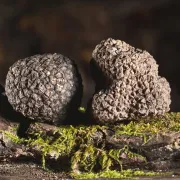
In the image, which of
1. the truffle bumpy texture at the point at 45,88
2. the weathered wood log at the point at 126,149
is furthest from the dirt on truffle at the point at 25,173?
the truffle bumpy texture at the point at 45,88

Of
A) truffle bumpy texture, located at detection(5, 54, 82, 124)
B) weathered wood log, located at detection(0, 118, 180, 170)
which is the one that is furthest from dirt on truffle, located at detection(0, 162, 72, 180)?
truffle bumpy texture, located at detection(5, 54, 82, 124)

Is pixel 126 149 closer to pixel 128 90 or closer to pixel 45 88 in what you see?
pixel 128 90

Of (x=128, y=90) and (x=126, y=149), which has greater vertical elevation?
(x=128, y=90)

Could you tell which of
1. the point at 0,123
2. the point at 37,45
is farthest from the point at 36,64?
the point at 37,45

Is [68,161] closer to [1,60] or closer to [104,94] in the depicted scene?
[104,94]

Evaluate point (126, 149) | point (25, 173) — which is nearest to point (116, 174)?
point (126, 149)

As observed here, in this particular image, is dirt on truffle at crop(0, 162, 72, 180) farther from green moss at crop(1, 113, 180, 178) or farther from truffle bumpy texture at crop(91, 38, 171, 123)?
truffle bumpy texture at crop(91, 38, 171, 123)
